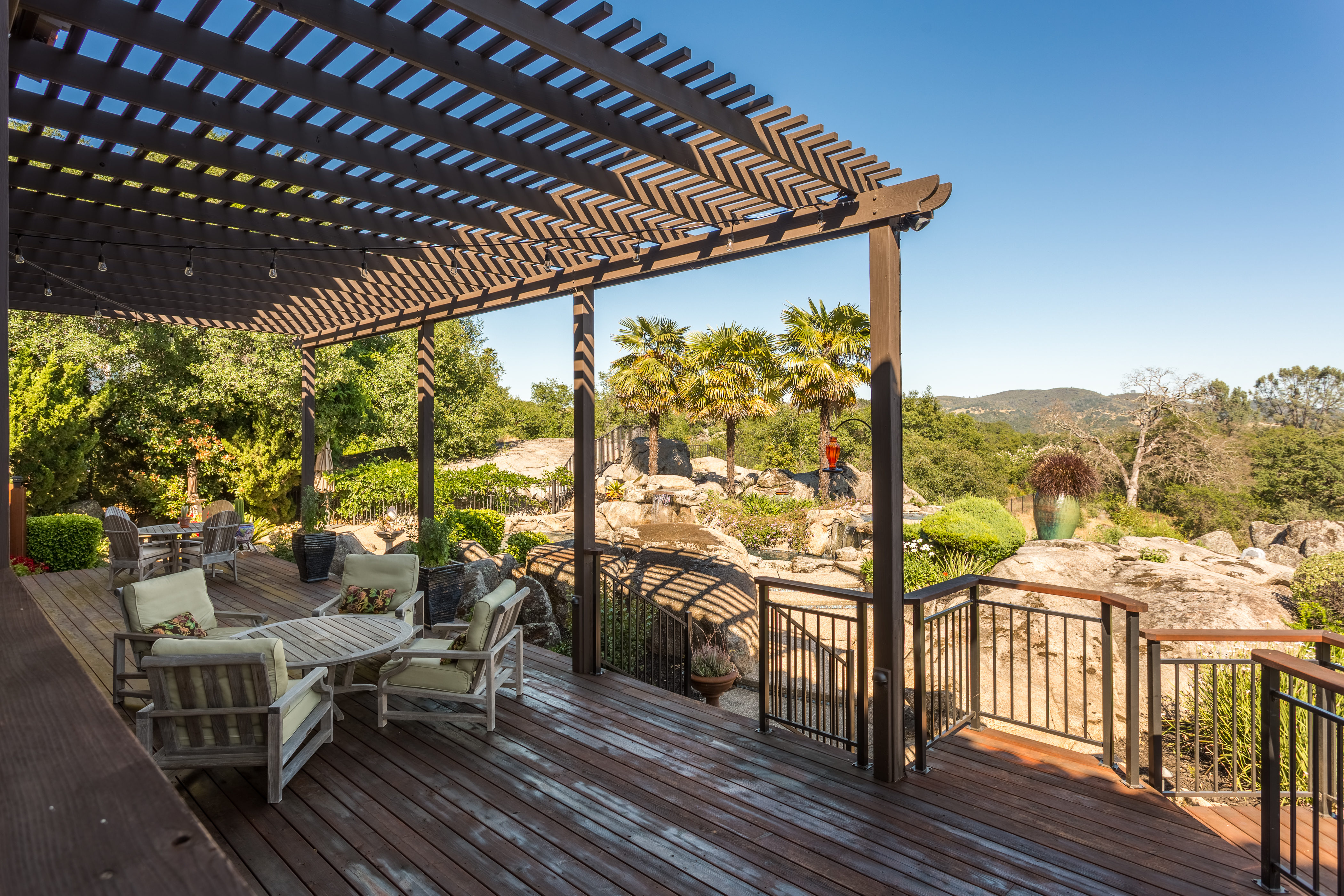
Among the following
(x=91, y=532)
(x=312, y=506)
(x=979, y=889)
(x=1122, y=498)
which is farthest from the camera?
(x=1122, y=498)

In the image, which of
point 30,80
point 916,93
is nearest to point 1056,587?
point 30,80

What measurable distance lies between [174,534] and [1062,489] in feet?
56.2

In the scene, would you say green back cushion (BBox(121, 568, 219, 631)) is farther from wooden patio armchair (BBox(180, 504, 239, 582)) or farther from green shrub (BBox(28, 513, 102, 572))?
green shrub (BBox(28, 513, 102, 572))

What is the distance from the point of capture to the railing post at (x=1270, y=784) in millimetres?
2750

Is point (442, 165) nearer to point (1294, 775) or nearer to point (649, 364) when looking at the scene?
point (1294, 775)

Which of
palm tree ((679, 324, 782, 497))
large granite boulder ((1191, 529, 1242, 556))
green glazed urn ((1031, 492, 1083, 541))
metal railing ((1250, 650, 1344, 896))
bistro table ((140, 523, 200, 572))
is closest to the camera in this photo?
metal railing ((1250, 650, 1344, 896))

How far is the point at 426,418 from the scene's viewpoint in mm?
7379

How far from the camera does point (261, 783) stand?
3.52 m

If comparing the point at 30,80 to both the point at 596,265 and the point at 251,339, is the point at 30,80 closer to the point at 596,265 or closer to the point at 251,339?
the point at 596,265

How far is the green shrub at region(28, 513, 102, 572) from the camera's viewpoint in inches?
359

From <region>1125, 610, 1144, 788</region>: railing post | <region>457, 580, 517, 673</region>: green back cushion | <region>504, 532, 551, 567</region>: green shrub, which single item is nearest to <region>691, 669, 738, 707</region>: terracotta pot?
<region>457, 580, 517, 673</region>: green back cushion

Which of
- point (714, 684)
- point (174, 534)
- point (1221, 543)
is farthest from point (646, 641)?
point (1221, 543)

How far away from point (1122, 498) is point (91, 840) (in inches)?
1122

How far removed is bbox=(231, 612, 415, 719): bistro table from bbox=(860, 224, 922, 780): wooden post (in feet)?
9.71
